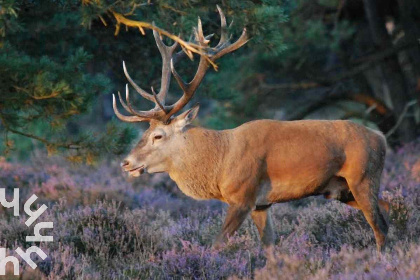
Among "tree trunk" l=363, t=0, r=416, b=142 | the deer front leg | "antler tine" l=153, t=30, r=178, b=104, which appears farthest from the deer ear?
"tree trunk" l=363, t=0, r=416, b=142

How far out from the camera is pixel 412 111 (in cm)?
1529

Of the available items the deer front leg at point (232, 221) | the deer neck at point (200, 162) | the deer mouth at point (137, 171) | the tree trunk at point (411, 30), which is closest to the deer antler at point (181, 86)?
the deer neck at point (200, 162)

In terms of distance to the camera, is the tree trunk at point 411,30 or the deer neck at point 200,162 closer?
the deer neck at point 200,162

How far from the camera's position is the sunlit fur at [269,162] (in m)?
7.15

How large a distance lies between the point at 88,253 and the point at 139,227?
0.71m

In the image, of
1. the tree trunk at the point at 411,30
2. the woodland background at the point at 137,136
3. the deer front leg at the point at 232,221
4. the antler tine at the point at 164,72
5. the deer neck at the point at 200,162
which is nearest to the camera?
the woodland background at the point at 137,136

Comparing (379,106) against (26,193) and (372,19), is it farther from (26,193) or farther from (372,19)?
(26,193)

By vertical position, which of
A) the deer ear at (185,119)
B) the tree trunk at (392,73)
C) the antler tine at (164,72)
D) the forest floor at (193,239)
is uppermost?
the antler tine at (164,72)

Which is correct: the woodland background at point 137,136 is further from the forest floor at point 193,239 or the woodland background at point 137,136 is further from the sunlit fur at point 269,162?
the sunlit fur at point 269,162

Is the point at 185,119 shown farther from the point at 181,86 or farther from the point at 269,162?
the point at 269,162

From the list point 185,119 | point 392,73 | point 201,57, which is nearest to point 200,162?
point 185,119

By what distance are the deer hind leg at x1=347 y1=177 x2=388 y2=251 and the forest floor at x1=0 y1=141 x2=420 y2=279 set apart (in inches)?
5.1

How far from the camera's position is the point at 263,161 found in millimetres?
7156

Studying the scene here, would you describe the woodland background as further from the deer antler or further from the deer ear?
the deer ear
